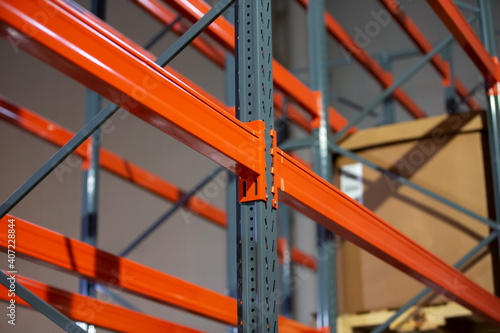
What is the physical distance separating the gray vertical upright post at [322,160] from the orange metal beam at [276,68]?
210 millimetres

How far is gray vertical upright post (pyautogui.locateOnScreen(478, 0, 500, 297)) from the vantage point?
26.9 feet

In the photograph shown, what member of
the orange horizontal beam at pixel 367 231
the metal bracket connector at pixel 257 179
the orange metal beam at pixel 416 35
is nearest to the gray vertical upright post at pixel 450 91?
the orange metal beam at pixel 416 35

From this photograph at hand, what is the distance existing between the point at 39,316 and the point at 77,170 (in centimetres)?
314

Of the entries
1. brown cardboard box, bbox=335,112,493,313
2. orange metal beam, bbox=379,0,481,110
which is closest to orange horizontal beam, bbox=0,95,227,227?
brown cardboard box, bbox=335,112,493,313

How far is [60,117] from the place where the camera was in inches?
552

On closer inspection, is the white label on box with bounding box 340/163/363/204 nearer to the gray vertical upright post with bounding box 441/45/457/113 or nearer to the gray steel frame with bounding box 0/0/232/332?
the gray vertical upright post with bounding box 441/45/457/113

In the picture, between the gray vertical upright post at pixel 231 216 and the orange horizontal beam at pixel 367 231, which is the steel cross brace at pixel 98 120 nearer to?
the orange horizontal beam at pixel 367 231

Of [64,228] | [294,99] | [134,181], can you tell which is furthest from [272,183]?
[64,228]

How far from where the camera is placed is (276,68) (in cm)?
796

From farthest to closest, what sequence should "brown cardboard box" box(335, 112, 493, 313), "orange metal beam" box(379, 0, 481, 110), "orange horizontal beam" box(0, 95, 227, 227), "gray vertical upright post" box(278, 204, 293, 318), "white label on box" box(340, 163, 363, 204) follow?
"gray vertical upright post" box(278, 204, 293, 318) < "orange metal beam" box(379, 0, 481, 110) < "white label on box" box(340, 163, 363, 204) < "brown cardboard box" box(335, 112, 493, 313) < "orange horizontal beam" box(0, 95, 227, 227)

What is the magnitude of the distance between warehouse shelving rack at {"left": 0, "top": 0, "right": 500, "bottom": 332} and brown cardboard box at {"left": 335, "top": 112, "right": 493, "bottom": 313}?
0.29 metres

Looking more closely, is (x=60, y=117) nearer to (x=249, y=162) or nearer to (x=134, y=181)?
(x=134, y=181)

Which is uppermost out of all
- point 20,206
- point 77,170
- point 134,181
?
point 77,170

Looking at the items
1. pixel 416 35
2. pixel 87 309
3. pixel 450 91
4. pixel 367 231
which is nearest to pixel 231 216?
pixel 87 309
